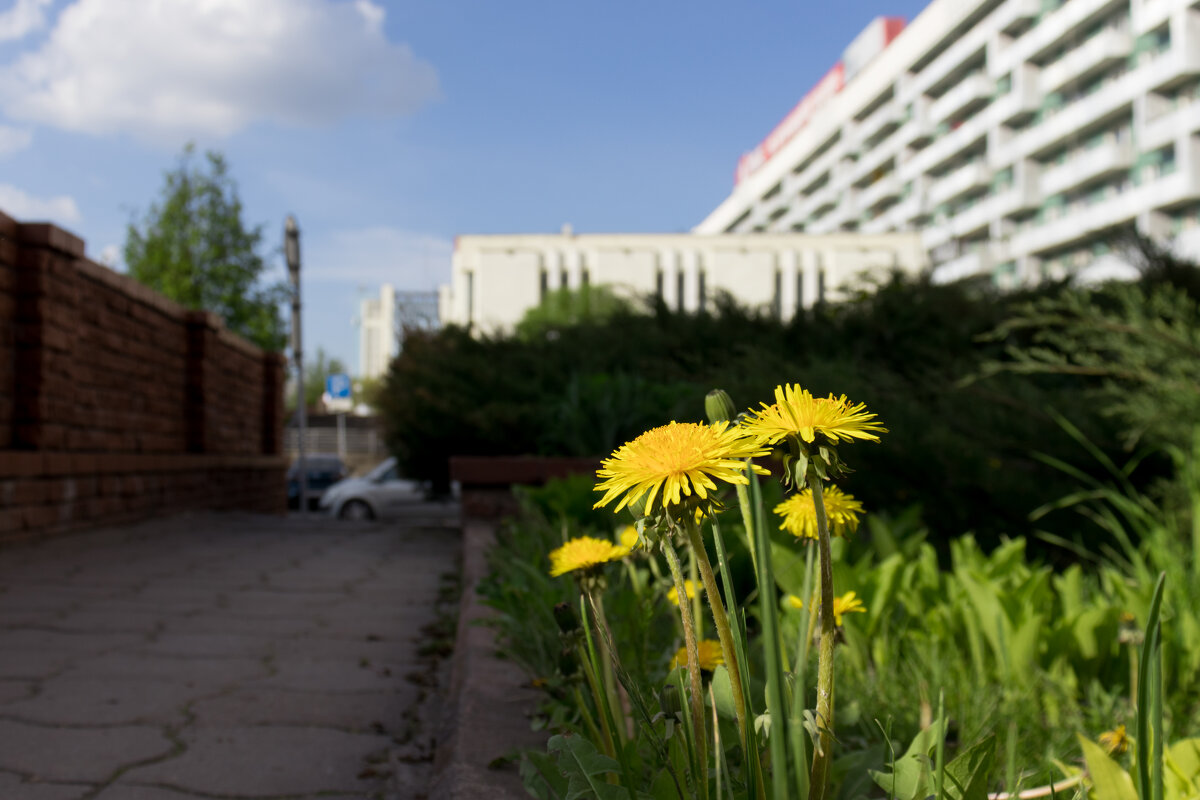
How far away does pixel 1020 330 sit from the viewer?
217 inches

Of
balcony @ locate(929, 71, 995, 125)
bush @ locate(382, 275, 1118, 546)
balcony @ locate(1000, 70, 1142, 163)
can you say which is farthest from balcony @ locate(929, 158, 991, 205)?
bush @ locate(382, 275, 1118, 546)

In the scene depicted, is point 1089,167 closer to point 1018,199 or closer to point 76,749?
point 1018,199

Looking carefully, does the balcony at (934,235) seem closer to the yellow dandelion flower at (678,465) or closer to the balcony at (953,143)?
the balcony at (953,143)

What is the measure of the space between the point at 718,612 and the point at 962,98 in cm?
5667

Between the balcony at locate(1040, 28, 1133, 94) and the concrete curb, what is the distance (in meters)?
46.7

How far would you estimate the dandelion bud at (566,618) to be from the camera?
0.99m

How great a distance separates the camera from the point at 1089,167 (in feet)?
A: 134

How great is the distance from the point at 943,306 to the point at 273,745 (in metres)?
5.04

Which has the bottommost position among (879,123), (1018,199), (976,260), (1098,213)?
(976,260)

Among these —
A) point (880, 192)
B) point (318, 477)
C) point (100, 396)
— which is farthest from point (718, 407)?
point (880, 192)

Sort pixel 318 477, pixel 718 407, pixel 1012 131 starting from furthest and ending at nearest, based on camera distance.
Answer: pixel 1012 131 → pixel 318 477 → pixel 718 407

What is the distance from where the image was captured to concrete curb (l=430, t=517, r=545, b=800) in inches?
51.2

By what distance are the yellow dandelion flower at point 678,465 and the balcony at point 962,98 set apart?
5529 cm

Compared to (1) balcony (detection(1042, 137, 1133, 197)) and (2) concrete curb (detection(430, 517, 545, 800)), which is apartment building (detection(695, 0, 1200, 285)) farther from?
(2) concrete curb (detection(430, 517, 545, 800))
